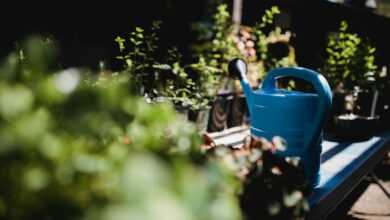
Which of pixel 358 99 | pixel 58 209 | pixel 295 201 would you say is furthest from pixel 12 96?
pixel 358 99

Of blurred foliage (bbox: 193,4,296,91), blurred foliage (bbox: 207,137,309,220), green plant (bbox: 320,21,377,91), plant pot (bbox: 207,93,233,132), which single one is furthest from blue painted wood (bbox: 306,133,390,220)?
blurred foliage (bbox: 193,4,296,91)

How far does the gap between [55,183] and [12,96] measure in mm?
124

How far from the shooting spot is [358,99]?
110 inches

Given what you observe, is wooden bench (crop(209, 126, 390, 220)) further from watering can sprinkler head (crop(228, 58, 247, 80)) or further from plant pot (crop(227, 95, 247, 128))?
watering can sprinkler head (crop(228, 58, 247, 80))

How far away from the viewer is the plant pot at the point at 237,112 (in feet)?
9.89

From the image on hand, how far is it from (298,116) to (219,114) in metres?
1.53

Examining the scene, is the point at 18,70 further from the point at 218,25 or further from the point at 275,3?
the point at 275,3

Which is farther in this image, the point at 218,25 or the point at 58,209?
the point at 218,25

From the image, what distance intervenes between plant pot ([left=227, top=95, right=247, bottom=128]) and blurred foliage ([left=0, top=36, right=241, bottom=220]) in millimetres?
2397

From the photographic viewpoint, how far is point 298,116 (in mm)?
1332

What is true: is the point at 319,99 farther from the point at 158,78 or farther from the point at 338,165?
the point at 158,78

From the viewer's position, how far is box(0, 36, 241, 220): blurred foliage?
0.46 meters

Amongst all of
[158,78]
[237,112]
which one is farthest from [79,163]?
[237,112]

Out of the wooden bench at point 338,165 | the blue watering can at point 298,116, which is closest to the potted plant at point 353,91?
the wooden bench at point 338,165
